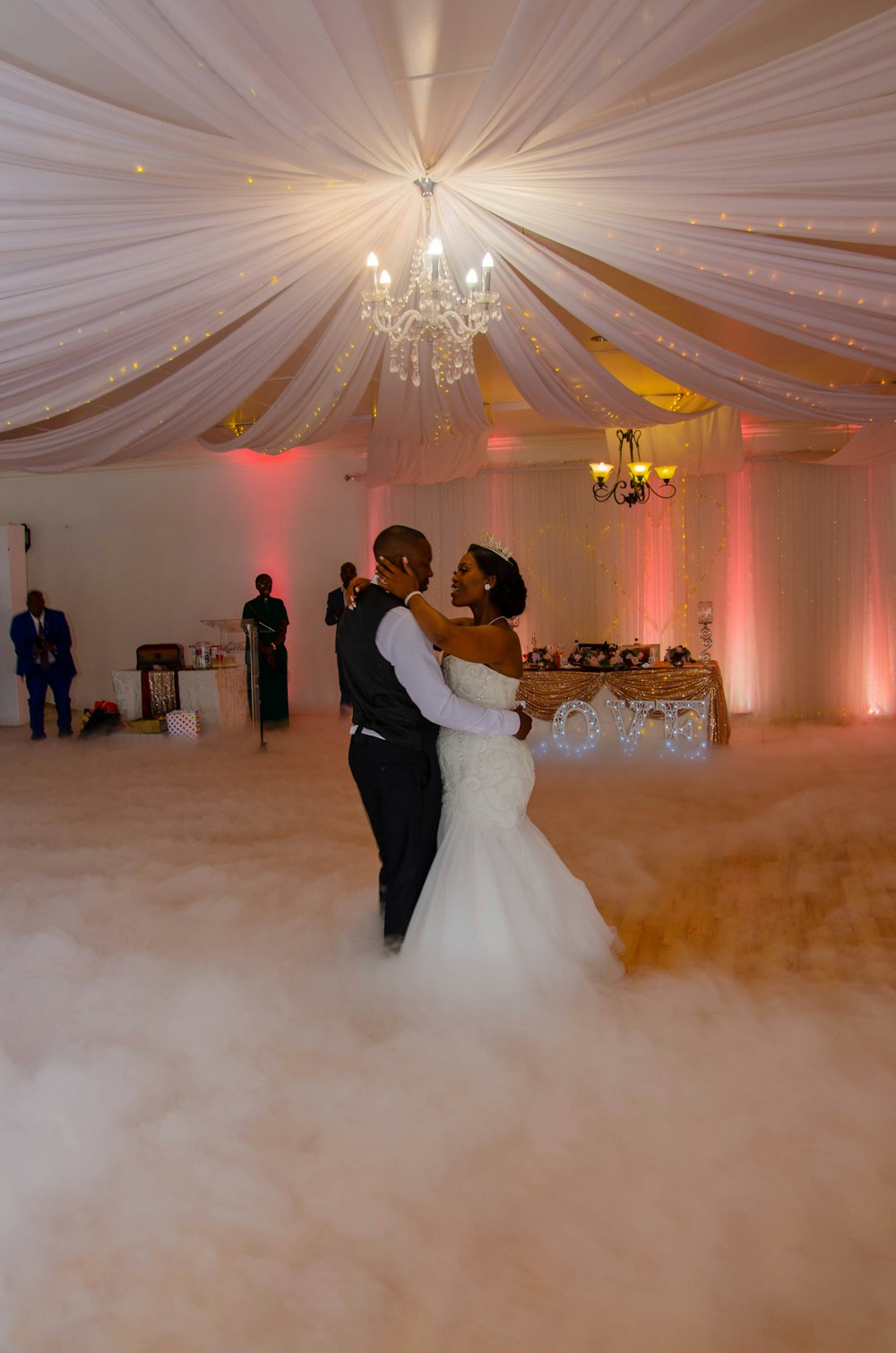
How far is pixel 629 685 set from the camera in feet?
26.5

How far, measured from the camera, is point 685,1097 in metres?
2.65

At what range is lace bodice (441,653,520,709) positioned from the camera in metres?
3.44

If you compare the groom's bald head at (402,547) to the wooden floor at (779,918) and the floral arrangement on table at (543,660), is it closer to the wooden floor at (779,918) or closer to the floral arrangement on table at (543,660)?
the wooden floor at (779,918)

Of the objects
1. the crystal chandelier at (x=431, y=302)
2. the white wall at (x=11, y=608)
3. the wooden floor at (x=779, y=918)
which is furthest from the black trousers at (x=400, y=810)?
the white wall at (x=11, y=608)

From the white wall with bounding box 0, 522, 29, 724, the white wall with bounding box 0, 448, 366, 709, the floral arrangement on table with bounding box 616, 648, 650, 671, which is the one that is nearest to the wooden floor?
the floral arrangement on table with bounding box 616, 648, 650, 671

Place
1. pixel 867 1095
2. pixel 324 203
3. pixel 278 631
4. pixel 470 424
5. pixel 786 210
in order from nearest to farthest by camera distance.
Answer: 1. pixel 867 1095
2. pixel 786 210
3. pixel 324 203
4. pixel 470 424
5. pixel 278 631

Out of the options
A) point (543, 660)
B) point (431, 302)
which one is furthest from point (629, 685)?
point (431, 302)

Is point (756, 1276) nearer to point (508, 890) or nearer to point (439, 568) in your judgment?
point (508, 890)

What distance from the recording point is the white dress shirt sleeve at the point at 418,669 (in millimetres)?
3232

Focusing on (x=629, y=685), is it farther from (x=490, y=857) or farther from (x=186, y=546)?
(x=186, y=546)

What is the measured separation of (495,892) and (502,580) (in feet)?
3.42

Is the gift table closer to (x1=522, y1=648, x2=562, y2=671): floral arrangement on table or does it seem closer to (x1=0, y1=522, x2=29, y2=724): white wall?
(x1=0, y1=522, x2=29, y2=724): white wall

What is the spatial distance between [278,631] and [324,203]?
6.45 metres

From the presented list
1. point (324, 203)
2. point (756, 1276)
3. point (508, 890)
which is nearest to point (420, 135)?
point (324, 203)
